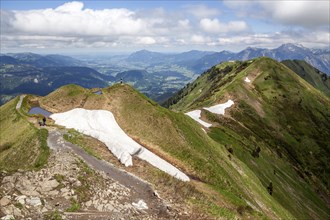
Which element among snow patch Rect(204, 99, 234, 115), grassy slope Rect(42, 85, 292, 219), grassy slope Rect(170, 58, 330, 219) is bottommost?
grassy slope Rect(170, 58, 330, 219)

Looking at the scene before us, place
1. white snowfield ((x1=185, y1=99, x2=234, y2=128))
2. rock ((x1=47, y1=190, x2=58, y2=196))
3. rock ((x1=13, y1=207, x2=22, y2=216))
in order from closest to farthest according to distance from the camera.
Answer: rock ((x1=13, y1=207, x2=22, y2=216)), rock ((x1=47, y1=190, x2=58, y2=196)), white snowfield ((x1=185, y1=99, x2=234, y2=128))

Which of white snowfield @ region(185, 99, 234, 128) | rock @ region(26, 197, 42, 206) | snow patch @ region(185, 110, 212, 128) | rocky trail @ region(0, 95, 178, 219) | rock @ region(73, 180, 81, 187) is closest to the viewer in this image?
rocky trail @ region(0, 95, 178, 219)

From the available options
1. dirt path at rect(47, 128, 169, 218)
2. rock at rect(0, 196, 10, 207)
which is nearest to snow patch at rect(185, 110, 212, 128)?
dirt path at rect(47, 128, 169, 218)

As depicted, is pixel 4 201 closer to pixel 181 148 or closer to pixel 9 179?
pixel 9 179

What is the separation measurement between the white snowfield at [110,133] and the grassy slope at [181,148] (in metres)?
1.94

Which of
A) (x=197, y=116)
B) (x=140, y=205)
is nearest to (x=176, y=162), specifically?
(x=140, y=205)

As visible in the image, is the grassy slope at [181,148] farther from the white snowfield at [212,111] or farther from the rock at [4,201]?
the white snowfield at [212,111]

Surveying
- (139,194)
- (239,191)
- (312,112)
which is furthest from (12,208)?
(312,112)

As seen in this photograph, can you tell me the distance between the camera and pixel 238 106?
465ft

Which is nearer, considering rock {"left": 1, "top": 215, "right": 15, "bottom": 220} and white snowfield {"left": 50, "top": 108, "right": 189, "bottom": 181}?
rock {"left": 1, "top": 215, "right": 15, "bottom": 220}

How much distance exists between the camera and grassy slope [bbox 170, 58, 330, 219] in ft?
310

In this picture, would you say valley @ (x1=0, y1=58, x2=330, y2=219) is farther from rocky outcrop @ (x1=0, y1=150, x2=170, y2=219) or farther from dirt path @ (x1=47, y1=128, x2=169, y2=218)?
dirt path @ (x1=47, y1=128, x2=169, y2=218)

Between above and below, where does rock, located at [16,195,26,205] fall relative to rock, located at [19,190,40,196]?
above

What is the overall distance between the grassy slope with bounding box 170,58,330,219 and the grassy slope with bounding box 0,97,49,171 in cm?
5335
